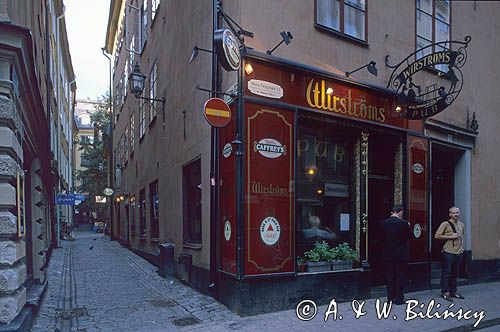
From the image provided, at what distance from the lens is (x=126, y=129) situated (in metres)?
22.5

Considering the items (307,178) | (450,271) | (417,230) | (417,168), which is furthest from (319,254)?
(417,168)

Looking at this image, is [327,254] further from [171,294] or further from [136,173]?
[136,173]

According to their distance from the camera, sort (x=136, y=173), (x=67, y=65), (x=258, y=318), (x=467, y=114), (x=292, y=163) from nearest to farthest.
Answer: (x=258, y=318) < (x=292, y=163) < (x=467, y=114) < (x=136, y=173) < (x=67, y=65)

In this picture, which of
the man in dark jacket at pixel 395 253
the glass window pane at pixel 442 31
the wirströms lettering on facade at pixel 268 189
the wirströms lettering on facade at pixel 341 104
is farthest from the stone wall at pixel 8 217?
the glass window pane at pixel 442 31

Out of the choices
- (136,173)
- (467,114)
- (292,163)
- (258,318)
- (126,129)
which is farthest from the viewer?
(126,129)

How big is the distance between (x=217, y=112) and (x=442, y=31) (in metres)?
6.72

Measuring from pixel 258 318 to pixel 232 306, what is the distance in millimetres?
552

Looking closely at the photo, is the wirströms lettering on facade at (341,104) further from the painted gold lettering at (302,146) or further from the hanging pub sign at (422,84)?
the painted gold lettering at (302,146)

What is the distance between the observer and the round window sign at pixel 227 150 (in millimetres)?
7416

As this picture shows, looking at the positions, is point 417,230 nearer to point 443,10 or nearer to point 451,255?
point 451,255

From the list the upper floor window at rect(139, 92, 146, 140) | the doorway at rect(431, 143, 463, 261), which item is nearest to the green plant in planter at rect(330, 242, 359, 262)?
the doorway at rect(431, 143, 463, 261)

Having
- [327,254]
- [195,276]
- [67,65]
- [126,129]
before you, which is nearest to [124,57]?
[126,129]

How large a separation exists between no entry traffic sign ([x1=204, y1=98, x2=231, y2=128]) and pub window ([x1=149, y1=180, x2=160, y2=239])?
7324 millimetres

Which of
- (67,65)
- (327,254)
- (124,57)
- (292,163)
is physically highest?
(67,65)
